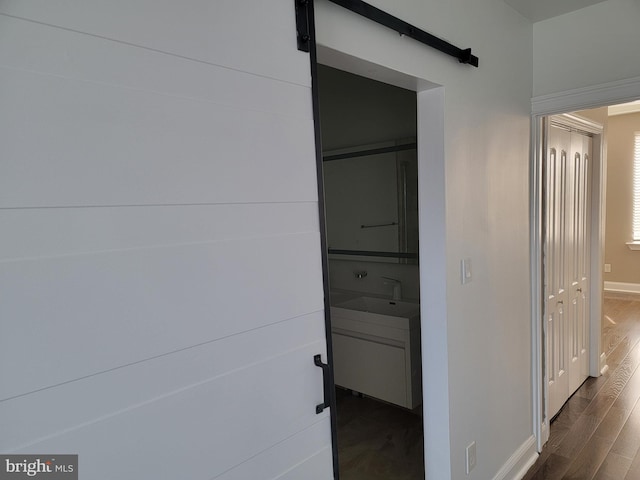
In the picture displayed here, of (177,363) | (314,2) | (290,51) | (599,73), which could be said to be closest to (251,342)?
(177,363)

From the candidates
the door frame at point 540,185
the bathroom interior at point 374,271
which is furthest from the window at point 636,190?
the bathroom interior at point 374,271

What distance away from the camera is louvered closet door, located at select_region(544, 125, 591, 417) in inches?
118

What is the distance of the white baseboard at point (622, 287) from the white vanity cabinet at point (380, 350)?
17.7 feet

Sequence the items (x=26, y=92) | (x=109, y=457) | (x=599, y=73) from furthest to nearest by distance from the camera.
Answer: (x=599, y=73) → (x=109, y=457) → (x=26, y=92)

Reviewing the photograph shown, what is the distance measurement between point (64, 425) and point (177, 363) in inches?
10.0

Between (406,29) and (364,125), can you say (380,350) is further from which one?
(406,29)

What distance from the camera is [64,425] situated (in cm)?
84

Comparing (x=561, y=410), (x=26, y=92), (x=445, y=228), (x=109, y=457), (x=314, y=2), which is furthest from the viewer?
(x=561, y=410)

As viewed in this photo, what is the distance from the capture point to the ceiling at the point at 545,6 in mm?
→ 2281

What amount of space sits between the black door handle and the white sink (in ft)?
5.47

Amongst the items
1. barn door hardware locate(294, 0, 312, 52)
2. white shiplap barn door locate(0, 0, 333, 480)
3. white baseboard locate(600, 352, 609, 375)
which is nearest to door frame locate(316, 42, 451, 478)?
barn door hardware locate(294, 0, 312, 52)

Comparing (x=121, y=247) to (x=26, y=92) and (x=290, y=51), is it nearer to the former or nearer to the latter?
(x=26, y=92)

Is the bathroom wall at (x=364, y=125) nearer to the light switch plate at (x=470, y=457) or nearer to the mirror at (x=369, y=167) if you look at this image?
the mirror at (x=369, y=167)

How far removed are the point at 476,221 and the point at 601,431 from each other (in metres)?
2.03
